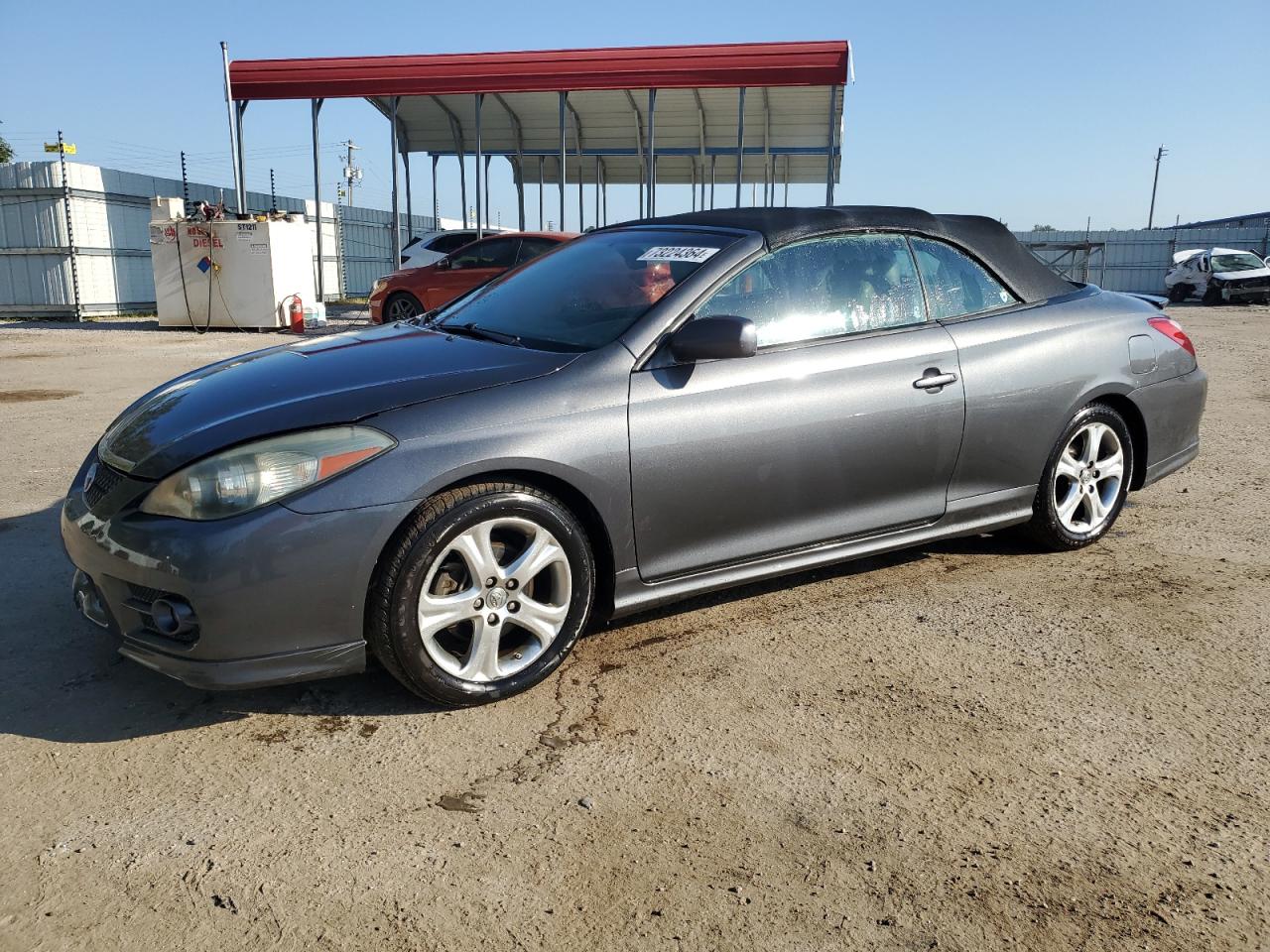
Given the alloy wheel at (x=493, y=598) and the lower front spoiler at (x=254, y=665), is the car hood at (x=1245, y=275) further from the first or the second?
the lower front spoiler at (x=254, y=665)

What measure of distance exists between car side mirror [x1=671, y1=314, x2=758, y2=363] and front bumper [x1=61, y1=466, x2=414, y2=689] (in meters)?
1.06

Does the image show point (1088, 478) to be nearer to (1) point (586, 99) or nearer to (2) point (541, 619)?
(2) point (541, 619)

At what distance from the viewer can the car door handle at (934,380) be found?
3947mm

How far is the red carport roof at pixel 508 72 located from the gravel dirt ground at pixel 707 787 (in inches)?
643

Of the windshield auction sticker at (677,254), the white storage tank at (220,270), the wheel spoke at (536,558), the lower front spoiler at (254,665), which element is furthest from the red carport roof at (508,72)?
the lower front spoiler at (254,665)

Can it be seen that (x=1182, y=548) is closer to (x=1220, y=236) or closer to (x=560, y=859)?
(x=560, y=859)

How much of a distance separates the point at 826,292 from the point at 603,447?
4.02 feet

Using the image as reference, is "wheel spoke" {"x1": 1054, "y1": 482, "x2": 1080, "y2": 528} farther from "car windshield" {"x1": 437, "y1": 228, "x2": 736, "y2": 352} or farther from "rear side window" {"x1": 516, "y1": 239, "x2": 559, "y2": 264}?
"rear side window" {"x1": 516, "y1": 239, "x2": 559, "y2": 264}

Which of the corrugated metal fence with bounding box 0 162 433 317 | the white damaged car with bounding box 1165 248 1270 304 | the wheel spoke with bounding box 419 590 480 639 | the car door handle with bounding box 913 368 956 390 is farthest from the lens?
the white damaged car with bounding box 1165 248 1270 304

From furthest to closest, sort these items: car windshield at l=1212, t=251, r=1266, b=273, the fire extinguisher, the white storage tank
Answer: car windshield at l=1212, t=251, r=1266, b=273, the fire extinguisher, the white storage tank

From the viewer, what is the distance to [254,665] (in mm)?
2857

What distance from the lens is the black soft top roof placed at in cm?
395

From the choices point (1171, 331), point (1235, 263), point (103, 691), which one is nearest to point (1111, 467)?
point (1171, 331)

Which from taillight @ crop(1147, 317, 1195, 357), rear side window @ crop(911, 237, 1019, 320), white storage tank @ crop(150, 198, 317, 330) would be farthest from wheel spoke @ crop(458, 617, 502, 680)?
white storage tank @ crop(150, 198, 317, 330)
